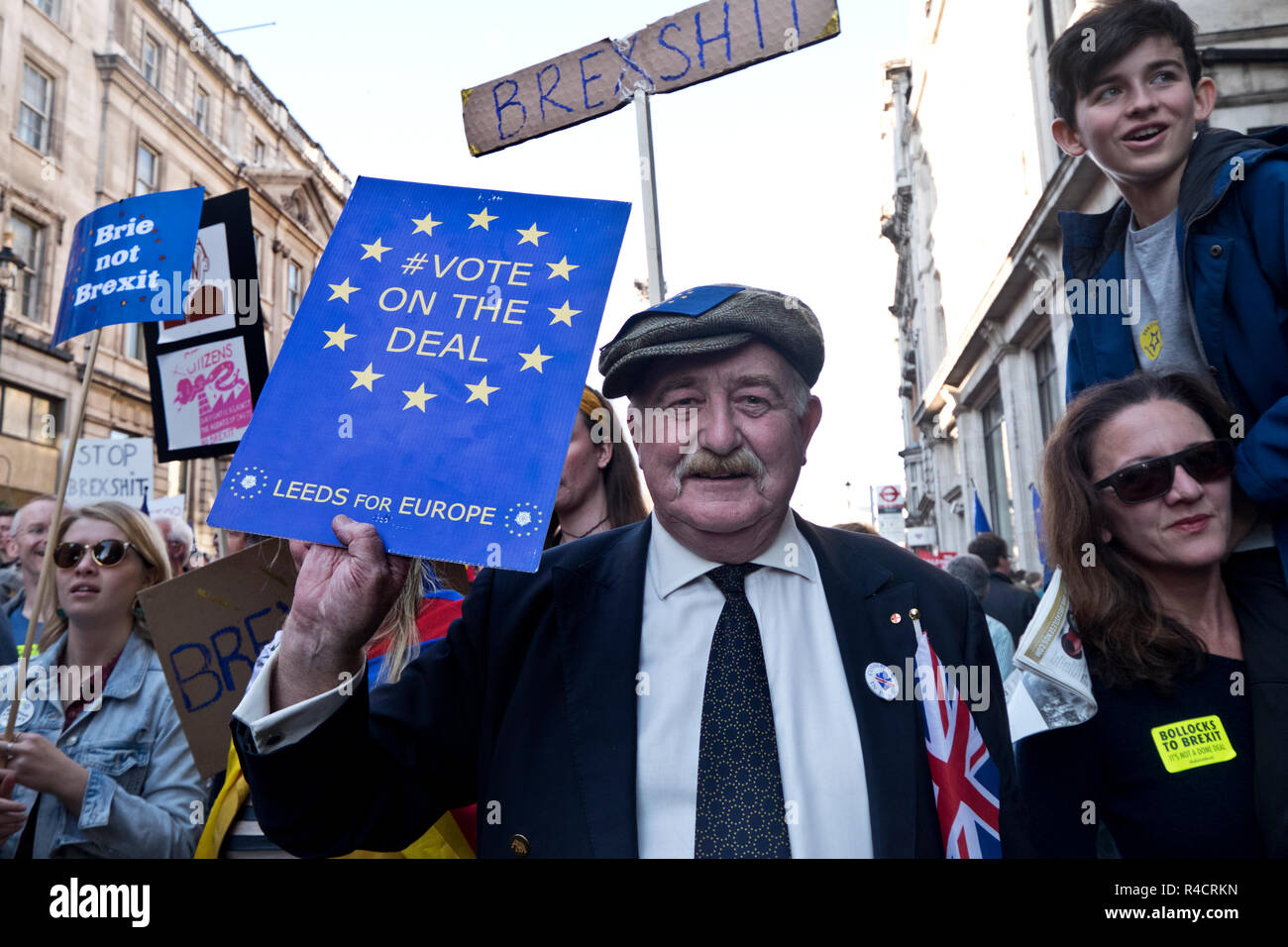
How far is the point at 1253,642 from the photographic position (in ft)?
6.48

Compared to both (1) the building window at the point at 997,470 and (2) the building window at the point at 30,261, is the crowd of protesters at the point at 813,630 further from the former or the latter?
(2) the building window at the point at 30,261

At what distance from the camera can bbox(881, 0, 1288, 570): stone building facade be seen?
28.9 feet

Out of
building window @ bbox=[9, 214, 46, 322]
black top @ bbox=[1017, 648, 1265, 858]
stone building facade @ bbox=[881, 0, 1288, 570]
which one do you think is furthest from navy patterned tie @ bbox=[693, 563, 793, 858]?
building window @ bbox=[9, 214, 46, 322]

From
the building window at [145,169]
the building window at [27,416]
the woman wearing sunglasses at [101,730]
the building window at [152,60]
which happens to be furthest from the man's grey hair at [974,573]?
the building window at [152,60]

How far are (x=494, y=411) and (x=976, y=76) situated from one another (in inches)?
696

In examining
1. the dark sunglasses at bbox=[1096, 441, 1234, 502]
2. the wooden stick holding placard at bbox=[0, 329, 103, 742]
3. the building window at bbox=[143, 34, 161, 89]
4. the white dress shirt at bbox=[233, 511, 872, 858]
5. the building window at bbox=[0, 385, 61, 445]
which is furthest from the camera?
the building window at bbox=[143, 34, 161, 89]

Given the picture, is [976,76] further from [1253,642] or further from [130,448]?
[1253,642]

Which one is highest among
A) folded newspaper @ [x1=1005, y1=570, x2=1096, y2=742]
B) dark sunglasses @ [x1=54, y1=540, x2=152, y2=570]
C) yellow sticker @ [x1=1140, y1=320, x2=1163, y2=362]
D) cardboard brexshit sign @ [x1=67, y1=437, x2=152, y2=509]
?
cardboard brexshit sign @ [x1=67, y1=437, x2=152, y2=509]

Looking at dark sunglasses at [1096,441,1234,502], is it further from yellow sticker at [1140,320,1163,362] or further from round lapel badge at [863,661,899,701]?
round lapel badge at [863,661,899,701]

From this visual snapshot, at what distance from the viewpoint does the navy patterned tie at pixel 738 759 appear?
66.1 inches

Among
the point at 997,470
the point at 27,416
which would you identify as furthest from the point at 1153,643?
the point at 27,416

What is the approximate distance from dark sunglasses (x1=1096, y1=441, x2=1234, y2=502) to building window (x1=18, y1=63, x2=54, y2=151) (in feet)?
81.0
